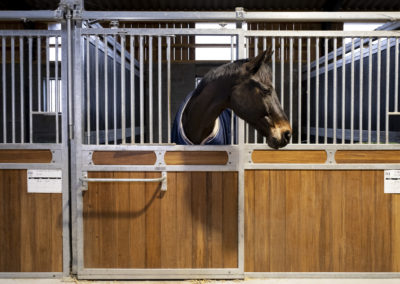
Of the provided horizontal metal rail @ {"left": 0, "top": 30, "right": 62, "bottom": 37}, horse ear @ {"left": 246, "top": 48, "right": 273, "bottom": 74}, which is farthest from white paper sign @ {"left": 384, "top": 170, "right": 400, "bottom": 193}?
horizontal metal rail @ {"left": 0, "top": 30, "right": 62, "bottom": 37}

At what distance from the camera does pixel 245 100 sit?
63.5 inches

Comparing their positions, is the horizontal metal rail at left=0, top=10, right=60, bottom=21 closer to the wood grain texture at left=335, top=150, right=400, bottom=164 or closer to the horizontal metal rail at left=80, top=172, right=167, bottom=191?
the horizontal metal rail at left=80, top=172, right=167, bottom=191

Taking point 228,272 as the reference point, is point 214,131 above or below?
above

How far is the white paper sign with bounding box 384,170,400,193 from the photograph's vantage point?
70.2 inches

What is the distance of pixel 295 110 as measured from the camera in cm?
518

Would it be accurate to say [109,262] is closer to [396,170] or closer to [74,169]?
[74,169]

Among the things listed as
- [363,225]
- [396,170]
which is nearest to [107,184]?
[363,225]

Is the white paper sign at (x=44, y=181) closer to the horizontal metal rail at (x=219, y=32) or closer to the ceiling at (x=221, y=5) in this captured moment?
the horizontal metal rail at (x=219, y=32)

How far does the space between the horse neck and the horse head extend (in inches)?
3.8

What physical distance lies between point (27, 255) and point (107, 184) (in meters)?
0.62

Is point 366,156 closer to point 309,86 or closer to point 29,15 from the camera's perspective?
point 309,86

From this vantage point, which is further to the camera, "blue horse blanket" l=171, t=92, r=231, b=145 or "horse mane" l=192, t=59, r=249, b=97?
"blue horse blanket" l=171, t=92, r=231, b=145

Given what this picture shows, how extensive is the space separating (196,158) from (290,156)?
0.53 meters

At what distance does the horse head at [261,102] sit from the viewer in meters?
1.53
